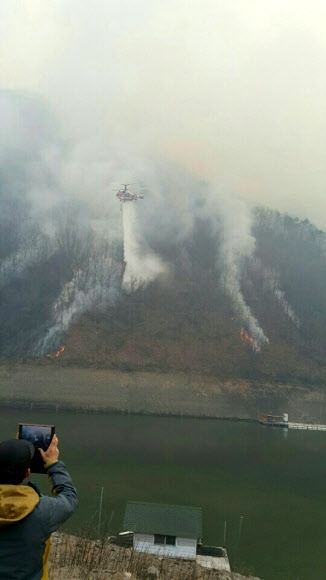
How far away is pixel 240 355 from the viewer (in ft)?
247

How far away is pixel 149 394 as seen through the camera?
58344 mm

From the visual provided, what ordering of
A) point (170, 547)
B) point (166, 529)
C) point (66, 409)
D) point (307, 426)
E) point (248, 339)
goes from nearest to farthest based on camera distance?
1. point (170, 547)
2. point (166, 529)
3. point (66, 409)
4. point (307, 426)
5. point (248, 339)

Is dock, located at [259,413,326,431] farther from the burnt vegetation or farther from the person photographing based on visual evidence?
the person photographing

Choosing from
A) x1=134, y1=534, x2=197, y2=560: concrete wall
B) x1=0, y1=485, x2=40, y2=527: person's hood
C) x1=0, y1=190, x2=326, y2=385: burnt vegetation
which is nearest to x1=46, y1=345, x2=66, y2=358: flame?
x1=0, y1=190, x2=326, y2=385: burnt vegetation

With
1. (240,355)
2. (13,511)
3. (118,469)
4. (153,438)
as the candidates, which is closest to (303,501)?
(118,469)

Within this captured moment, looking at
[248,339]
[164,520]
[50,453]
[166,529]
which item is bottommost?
[166,529]

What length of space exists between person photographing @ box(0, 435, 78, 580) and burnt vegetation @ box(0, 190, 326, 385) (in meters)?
64.0

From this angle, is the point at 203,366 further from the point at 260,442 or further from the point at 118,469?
the point at 118,469

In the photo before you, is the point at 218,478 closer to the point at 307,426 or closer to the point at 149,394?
the point at 307,426

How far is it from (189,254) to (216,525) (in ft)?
285

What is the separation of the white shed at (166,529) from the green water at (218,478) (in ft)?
4.40

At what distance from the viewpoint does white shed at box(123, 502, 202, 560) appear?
50.2 feet

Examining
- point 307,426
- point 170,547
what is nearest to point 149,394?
point 307,426

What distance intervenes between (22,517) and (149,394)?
188 feet
